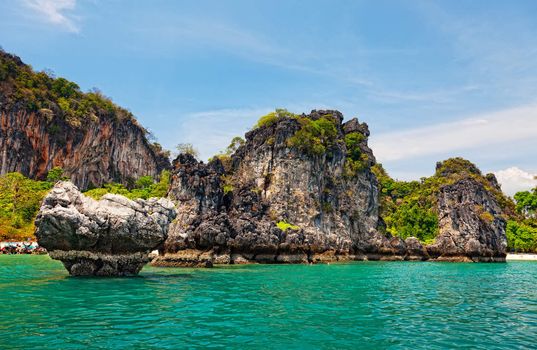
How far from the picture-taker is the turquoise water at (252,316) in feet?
40.0

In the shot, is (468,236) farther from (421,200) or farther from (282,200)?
(421,200)

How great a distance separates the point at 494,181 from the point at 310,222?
91829 mm

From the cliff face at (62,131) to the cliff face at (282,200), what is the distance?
57.4m

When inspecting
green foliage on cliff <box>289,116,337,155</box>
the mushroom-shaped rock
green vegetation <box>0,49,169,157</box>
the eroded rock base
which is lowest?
the eroded rock base

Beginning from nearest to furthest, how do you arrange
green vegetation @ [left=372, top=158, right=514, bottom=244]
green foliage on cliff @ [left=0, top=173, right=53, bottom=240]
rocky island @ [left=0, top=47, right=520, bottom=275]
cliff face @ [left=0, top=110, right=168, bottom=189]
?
rocky island @ [left=0, top=47, right=520, bottom=275] → green foliage on cliff @ [left=0, top=173, right=53, bottom=240] → green vegetation @ [left=372, top=158, right=514, bottom=244] → cliff face @ [left=0, top=110, right=168, bottom=189]

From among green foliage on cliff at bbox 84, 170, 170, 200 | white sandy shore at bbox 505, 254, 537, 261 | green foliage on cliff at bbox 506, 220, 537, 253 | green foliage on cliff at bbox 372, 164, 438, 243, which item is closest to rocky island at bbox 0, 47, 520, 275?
green foliage on cliff at bbox 372, 164, 438, 243

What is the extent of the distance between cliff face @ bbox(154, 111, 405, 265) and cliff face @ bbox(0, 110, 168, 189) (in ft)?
188

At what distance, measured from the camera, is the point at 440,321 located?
620 inches

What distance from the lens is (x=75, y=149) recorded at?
11544 centimetres

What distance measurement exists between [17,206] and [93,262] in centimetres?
6119

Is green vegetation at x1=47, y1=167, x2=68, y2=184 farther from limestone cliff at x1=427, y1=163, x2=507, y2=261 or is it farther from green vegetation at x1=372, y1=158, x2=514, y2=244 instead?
limestone cliff at x1=427, y1=163, x2=507, y2=261

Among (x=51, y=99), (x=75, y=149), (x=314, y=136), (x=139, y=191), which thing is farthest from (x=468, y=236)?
(x=51, y=99)

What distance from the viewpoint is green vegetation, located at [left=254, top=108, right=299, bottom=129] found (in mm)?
75294

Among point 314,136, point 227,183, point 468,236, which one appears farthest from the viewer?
point 468,236
